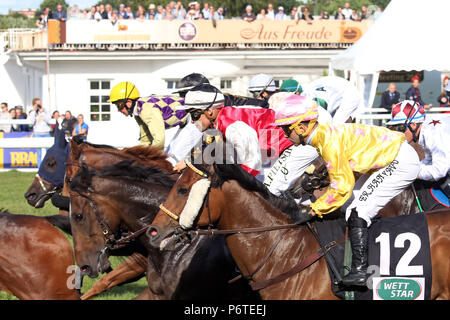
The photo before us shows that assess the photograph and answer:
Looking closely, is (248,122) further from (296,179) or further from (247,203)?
(247,203)

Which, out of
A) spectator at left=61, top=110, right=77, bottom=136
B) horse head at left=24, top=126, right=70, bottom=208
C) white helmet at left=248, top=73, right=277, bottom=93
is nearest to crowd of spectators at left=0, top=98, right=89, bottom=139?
spectator at left=61, top=110, right=77, bottom=136

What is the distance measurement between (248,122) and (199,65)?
19.8 m

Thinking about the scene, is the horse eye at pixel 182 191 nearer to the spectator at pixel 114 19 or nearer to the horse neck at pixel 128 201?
the horse neck at pixel 128 201

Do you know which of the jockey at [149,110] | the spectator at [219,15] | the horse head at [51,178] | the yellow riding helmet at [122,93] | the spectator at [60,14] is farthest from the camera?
the spectator at [219,15]

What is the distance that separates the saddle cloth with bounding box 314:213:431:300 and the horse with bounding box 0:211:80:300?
1.81 meters

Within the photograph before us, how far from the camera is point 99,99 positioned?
83.4 ft

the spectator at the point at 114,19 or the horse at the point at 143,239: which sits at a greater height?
the spectator at the point at 114,19

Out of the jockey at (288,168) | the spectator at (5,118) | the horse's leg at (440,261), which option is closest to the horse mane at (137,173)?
the jockey at (288,168)

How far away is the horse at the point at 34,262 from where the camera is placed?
4.38 meters

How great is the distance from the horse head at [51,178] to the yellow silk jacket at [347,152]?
2770 millimetres

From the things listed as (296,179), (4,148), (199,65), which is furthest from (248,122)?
(199,65)

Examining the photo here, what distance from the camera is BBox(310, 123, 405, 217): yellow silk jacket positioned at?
12.5 feet

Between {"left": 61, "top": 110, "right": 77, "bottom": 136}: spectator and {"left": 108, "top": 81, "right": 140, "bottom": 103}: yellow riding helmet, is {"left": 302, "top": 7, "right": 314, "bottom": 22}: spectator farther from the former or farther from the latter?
{"left": 108, "top": 81, "right": 140, "bottom": 103}: yellow riding helmet

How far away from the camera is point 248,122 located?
4.99 metres
